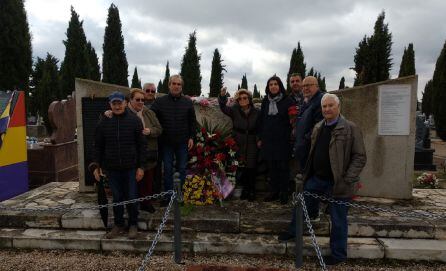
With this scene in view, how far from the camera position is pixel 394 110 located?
558cm

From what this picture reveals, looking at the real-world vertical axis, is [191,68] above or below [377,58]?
above

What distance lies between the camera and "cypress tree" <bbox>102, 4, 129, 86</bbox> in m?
27.2

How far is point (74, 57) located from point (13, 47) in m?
4.45

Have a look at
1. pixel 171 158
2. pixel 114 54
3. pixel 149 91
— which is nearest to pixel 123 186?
pixel 171 158

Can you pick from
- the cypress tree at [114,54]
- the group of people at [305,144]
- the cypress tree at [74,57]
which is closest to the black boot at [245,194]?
the group of people at [305,144]

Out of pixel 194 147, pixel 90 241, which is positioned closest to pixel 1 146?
pixel 90 241

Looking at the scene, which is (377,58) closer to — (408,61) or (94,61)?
(408,61)

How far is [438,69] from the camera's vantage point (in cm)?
2061

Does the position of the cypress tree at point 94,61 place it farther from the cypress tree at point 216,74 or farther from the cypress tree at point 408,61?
the cypress tree at point 408,61

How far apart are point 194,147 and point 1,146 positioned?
3.39 m

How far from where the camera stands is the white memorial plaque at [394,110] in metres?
5.52

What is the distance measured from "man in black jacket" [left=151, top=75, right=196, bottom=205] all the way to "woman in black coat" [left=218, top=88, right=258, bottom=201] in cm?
78

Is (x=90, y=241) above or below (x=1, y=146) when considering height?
below

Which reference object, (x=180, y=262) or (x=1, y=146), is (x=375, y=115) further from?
(x=1, y=146)
